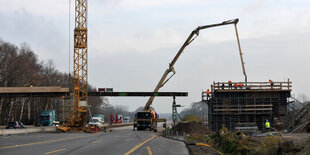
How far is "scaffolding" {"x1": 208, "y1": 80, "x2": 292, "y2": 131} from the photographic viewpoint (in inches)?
1866

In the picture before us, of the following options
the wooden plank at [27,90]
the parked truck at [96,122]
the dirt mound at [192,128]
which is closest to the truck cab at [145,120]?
the dirt mound at [192,128]

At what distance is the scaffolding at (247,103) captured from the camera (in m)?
47.4

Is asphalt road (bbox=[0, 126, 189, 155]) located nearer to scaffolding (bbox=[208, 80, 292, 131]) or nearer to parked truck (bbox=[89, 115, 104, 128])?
scaffolding (bbox=[208, 80, 292, 131])

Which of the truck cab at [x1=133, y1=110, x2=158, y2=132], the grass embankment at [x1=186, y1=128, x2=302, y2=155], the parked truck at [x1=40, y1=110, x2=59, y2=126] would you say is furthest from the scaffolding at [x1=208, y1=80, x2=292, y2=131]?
the parked truck at [x1=40, y1=110, x2=59, y2=126]

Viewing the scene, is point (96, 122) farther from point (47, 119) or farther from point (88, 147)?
point (88, 147)

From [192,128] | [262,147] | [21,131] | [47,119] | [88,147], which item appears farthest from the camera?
[47,119]

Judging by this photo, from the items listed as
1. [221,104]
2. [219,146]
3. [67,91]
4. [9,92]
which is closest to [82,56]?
[67,91]

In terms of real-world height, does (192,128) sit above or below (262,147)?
below

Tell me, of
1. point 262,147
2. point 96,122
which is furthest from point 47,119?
point 262,147

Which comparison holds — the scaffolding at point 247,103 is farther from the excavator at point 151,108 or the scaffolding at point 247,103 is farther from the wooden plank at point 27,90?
the wooden plank at point 27,90

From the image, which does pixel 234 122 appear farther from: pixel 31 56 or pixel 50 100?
pixel 50 100

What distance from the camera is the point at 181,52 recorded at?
56.6 meters

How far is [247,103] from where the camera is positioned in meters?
48.2

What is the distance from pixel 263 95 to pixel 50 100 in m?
74.8
